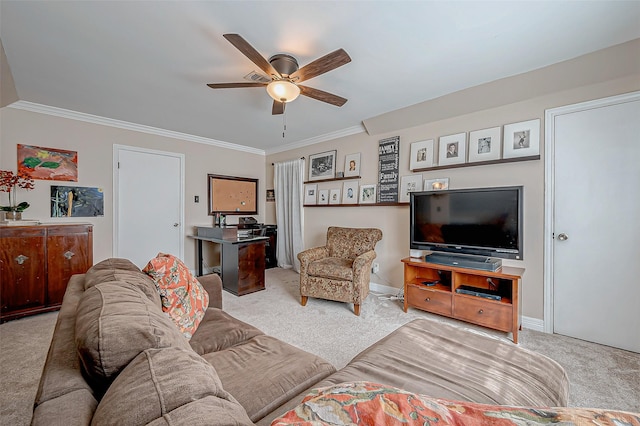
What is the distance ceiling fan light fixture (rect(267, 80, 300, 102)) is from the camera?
2.15 m

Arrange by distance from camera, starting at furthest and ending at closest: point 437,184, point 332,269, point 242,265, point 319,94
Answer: point 242,265
point 437,184
point 332,269
point 319,94

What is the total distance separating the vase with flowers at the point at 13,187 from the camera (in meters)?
2.83

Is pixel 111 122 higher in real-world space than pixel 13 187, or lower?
higher

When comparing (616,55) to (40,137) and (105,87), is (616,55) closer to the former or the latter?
(105,87)

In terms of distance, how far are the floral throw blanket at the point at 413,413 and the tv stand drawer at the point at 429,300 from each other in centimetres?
238

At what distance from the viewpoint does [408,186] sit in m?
3.38

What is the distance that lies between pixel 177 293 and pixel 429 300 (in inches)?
92.3

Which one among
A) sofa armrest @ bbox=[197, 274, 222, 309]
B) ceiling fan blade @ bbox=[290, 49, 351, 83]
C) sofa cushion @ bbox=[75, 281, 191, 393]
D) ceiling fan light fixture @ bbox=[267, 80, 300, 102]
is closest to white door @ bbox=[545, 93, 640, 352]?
ceiling fan blade @ bbox=[290, 49, 351, 83]

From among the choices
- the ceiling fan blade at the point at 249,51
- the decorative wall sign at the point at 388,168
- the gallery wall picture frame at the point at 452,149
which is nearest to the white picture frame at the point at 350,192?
the decorative wall sign at the point at 388,168

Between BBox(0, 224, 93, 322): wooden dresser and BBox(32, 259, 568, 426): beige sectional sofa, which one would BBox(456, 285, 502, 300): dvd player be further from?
BBox(0, 224, 93, 322): wooden dresser

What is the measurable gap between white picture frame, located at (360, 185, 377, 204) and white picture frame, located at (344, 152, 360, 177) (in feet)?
0.82

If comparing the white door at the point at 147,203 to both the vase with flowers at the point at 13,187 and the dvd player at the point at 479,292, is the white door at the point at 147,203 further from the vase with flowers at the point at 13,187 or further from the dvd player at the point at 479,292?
the dvd player at the point at 479,292

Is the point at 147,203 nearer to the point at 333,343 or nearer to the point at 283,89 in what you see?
the point at 283,89

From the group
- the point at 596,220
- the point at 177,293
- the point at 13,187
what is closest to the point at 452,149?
the point at 596,220
